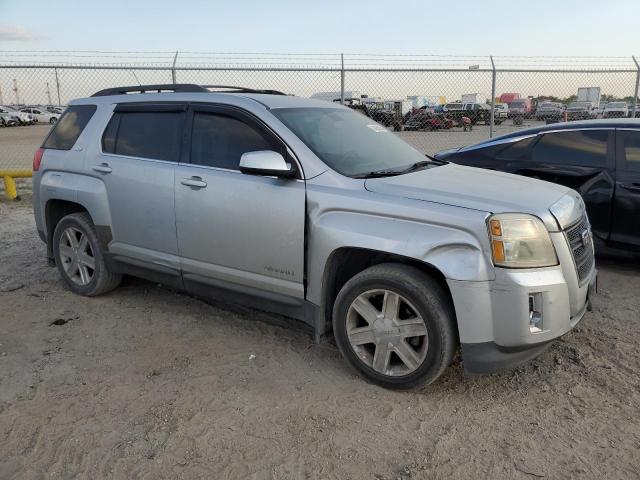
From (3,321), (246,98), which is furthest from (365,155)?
(3,321)

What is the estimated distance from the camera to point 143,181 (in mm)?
4250

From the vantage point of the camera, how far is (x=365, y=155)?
3898mm

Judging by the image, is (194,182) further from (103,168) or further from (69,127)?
(69,127)

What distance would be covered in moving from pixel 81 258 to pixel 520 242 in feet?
12.1

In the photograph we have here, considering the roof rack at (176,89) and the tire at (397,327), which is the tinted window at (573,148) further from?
the tire at (397,327)

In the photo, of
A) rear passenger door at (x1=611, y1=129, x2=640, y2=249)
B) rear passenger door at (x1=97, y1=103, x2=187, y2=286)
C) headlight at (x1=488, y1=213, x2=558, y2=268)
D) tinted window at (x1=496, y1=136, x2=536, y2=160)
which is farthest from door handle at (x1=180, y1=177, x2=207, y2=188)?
rear passenger door at (x1=611, y1=129, x2=640, y2=249)

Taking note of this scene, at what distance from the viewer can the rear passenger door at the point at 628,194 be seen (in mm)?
5020

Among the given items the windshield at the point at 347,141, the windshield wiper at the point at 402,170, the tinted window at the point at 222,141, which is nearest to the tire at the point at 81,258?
the tinted window at the point at 222,141

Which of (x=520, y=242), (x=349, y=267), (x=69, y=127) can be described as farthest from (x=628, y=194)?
(x=69, y=127)

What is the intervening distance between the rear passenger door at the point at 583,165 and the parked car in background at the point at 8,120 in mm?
44633

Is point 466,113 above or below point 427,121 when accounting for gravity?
above

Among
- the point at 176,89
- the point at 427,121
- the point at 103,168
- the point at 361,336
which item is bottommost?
the point at 361,336

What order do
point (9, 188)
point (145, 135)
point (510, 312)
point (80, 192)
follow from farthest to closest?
point (9, 188)
point (80, 192)
point (145, 135)
point (510, 312)

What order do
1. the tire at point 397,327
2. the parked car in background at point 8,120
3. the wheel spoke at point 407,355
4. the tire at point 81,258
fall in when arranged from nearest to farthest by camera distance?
the tire at point 397,327 < the wheel spoke at point 407,355 < the tire at point 81,258 < the parked car in background at point 8,120
